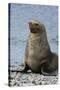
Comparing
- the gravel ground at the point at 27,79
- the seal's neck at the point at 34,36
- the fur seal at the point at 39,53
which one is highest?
the seal's neck at the point at 34,36

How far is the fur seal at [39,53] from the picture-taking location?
2.31 metres

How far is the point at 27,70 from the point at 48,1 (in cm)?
64

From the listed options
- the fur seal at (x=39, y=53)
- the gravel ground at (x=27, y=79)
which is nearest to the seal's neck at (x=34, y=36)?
the fur seal at (x=39, y=53)

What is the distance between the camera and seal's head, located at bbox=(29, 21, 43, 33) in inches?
91.0

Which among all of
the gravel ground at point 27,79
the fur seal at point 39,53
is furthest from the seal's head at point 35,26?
the gravel ground at point 27,79

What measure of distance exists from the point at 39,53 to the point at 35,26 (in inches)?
9.5

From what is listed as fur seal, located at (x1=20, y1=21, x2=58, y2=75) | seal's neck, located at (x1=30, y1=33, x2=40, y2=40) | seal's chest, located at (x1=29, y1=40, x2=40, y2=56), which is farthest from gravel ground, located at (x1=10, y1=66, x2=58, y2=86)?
seal's neck, located at (x1=30, y1=33, x2=40, y2=40)

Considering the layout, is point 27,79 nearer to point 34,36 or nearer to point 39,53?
point 39,53

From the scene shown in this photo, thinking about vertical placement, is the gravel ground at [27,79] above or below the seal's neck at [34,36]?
below

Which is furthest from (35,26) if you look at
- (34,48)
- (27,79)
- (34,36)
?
(27,79)

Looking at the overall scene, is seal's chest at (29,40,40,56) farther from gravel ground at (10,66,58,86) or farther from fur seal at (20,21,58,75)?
gravel ground at (10,66,58,86)

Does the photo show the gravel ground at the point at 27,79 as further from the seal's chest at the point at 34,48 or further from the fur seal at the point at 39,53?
the seal's chest at the point at 34,48

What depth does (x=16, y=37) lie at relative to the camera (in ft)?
7.47

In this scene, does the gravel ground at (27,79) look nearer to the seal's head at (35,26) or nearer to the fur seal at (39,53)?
the fur seal at (39,53)
